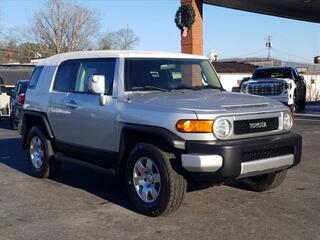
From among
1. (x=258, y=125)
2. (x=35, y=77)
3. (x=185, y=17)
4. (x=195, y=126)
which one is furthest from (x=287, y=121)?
(x=185, y=17)

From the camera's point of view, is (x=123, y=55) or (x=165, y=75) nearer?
(x=123, y=55)

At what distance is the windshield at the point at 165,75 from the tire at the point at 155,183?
997mm

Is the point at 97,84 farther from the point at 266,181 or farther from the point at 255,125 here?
the point at 266,181

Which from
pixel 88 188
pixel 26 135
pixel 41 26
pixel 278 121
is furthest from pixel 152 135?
pixel 41 26

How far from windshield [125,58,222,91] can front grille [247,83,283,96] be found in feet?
39.9

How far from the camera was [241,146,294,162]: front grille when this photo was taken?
19.4 ft

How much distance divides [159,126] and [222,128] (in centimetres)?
71

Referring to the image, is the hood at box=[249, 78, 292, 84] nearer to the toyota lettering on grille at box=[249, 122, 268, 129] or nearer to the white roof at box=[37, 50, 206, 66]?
the white roof at box=[37, 50, 206, 66]

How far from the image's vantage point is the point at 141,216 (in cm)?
620

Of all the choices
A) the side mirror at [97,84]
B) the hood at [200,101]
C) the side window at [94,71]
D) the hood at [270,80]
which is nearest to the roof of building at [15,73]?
the hood at [270,80]

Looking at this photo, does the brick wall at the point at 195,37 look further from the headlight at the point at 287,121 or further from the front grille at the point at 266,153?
the front grille at the point at 266,153

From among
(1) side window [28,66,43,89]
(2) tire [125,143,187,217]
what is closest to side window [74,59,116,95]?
(2) tire [125,143,187,217]

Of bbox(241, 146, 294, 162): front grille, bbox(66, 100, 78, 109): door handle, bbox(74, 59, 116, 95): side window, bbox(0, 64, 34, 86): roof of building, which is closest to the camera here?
bbox(241, 146, 294, 162): front grille

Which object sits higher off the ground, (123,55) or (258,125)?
(123,55)
